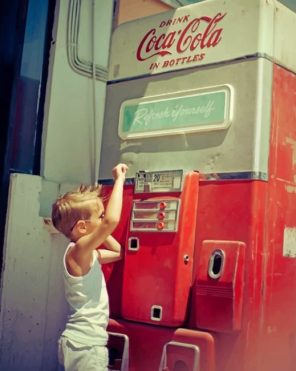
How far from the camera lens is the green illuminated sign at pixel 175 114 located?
2875 millimetres

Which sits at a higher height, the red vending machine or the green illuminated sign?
the green illuminated sign

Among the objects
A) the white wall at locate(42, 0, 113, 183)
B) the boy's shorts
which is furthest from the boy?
the white wall at locate(42, 0, 113, 183)

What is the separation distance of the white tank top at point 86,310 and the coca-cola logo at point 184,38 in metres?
1.19

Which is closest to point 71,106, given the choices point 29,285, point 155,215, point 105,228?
point 29,285

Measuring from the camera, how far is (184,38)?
10.1 feet

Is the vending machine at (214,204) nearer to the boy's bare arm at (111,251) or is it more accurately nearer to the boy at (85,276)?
the boy's bare arm at (111,251)

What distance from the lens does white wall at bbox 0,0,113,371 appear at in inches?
145

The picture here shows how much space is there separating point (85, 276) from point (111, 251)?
0.38m

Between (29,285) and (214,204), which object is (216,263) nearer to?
(214,204)

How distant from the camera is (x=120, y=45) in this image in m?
3.36

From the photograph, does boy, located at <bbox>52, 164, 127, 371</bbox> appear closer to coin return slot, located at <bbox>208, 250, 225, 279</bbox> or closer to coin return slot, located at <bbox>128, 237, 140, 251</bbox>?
coin return slot, located at <bbox>128, 237, 140, 251</bbox>

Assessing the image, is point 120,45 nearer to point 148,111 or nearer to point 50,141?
point 148,111

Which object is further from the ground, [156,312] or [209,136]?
[209,136]

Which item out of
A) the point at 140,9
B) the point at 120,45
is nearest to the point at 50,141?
the point at 120,45
